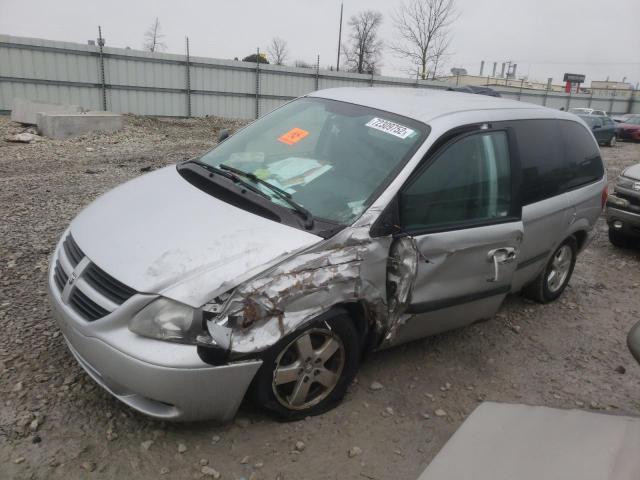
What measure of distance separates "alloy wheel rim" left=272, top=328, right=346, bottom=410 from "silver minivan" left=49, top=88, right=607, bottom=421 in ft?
0.03

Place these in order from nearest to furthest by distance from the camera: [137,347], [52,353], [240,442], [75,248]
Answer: [137,347] → [240,442] → [75,248] → [52,353]

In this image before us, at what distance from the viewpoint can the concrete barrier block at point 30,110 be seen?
500 inches

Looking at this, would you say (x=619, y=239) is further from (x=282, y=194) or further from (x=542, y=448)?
(x=542, y=448)

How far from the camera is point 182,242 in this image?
2.61 meters

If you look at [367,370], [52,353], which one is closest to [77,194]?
[52,353]

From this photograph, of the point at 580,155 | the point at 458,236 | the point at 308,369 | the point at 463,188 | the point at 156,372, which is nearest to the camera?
the point at 156,372

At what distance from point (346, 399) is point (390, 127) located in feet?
5.47

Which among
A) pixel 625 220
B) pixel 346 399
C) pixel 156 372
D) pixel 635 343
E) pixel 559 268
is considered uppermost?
pixel 635 343

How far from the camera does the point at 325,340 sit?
2.74 m

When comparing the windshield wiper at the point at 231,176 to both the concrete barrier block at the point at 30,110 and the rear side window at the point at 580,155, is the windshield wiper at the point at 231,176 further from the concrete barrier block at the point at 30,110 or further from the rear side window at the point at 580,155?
the concrete barrier block at the point at 30,110

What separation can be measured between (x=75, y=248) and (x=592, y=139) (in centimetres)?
427

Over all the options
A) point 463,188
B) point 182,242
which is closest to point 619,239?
point 463,188

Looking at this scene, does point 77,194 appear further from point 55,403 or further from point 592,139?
point 592,139

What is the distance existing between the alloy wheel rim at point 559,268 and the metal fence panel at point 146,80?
15084 millimetres
